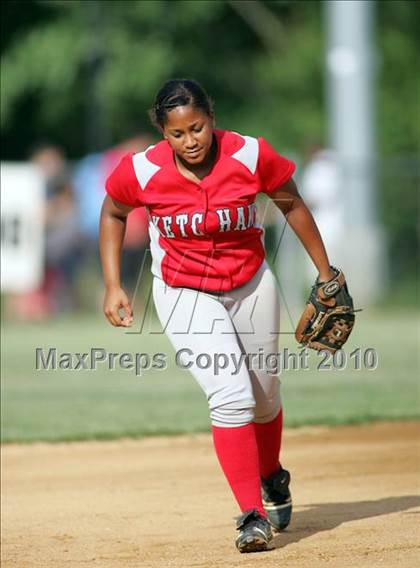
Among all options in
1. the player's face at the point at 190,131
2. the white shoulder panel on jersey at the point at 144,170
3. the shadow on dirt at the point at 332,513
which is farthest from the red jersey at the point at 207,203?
the shadow on dirt at the point at 332,513

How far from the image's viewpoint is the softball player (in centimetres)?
517

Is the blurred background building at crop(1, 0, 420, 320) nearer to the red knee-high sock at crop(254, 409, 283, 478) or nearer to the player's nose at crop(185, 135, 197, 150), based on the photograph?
the red knee-high sock at crop(254, 409, 283, 478)

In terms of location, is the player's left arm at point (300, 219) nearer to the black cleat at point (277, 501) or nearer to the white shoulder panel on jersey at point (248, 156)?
the white shoulder panel on jersey at point (248, 156)

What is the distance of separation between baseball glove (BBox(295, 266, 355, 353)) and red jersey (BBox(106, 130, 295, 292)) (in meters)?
0.36

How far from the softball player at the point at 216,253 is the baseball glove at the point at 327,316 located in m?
0.09

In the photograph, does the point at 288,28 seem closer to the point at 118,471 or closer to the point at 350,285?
the point at 350,285

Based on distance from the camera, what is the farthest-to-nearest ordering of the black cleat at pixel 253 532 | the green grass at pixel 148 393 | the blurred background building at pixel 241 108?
the blurred background building at pixel 241 108, the green grass at pixel 148 393, the black cleat at pixel 253 532

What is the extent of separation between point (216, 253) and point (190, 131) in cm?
55

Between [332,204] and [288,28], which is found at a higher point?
[288,28]

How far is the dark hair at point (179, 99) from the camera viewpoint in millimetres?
5157

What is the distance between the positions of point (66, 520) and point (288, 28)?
23024 millimetres

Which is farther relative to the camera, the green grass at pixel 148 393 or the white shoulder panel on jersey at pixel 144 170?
the green grass at pixel 148 393

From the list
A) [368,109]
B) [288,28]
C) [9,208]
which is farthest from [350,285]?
[288,28]

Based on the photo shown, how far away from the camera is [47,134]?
25000mm
